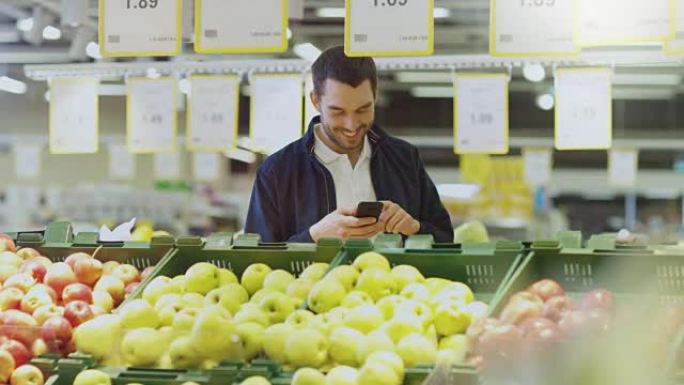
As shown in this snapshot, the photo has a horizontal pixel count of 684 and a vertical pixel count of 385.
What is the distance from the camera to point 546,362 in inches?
94.5

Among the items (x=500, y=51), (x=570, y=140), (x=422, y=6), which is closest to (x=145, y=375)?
(x=422, y=6)

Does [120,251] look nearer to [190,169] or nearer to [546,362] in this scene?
[546,362]

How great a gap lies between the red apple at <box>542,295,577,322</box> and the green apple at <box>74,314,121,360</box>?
124cm

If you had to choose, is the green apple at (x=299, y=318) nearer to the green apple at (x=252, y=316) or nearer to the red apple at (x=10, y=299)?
the green apple at (x=252, y=316)

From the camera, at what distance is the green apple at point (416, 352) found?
265 cm

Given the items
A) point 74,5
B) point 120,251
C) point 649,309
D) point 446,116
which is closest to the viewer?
point 649,309

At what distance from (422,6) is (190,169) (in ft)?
53.5

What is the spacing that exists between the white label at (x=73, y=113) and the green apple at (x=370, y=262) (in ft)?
16.5

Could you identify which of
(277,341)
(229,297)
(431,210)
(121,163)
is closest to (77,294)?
(229,297)

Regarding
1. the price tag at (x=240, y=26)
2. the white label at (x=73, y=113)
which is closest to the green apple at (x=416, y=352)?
the price tag at (x=240, y=26)

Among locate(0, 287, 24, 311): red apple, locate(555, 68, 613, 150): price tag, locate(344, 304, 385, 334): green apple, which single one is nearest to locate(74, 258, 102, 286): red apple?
locate(0, 287, 24, 311): red apple

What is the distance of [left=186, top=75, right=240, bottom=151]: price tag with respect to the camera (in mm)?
7594

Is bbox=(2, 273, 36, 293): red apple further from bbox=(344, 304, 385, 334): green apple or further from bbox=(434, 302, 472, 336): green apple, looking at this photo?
bbox=(434, 302, 472, 336): green apple

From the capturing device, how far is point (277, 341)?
107 inches
